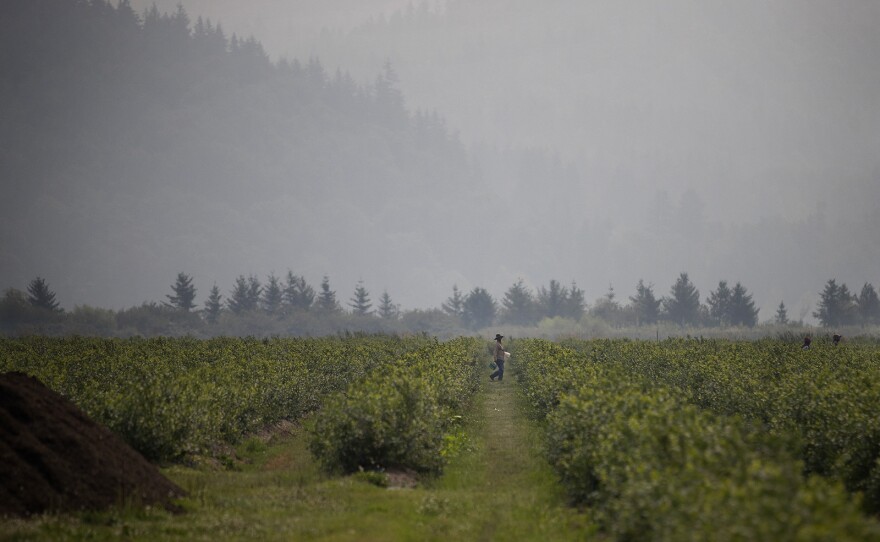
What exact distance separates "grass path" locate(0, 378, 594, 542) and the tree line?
329ft

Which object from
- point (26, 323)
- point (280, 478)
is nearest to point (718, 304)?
point (26, 323)

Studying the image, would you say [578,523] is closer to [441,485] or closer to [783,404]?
[441,485]

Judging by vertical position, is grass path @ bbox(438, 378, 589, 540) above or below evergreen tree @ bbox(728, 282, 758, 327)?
below

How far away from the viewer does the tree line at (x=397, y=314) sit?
390 feet

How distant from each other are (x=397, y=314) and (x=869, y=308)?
7809 centimetres

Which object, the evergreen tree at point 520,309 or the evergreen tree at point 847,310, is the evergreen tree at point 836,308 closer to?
the evergreen tree at point 847,310

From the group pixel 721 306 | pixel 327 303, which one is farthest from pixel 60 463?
pixel 721 306

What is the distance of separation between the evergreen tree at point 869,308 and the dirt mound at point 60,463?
14225 centimetres

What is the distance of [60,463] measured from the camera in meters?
13.7

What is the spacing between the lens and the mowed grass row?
822 centimetres

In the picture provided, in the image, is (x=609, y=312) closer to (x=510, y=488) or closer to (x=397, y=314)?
Answer: (x=397, y=314)

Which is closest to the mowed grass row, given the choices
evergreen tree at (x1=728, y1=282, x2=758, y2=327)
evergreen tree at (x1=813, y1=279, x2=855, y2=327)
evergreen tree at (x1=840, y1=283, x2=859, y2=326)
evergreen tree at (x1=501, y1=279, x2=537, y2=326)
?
evergreen tree at (x1=813, y1=279, x2=855, y2=327)

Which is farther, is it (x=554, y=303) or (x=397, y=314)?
(x=397, y=314)

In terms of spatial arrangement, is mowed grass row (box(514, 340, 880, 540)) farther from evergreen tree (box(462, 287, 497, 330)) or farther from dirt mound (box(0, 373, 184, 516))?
evergreen tree (box(462, 287, 497, 330))
